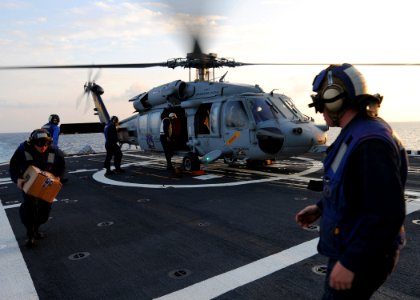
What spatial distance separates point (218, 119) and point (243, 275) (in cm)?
737

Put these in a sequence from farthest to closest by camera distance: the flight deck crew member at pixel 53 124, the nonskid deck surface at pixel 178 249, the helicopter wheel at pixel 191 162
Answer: the helicopter wheel at pixel 191 162, the flight deck crew member at pixel 53 124, the nonskid deck surface at pixel 178 249

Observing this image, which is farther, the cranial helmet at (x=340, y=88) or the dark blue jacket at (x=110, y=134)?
the dark blue jacket at (x=110, y=134)

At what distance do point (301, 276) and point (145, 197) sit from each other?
492 centimetres

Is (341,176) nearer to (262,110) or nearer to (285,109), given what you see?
(262,110)

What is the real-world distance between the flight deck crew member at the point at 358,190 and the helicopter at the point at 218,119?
7580 millimetres

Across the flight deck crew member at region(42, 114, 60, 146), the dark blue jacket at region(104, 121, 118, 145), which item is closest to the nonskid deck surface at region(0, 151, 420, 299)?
the flight deck crew member at region(42, 114, 60, 146)

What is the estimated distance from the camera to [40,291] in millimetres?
3441

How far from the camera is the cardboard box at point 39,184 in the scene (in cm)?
454

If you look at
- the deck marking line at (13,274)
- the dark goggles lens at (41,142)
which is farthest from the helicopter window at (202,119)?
the deck marking line at (13,274)

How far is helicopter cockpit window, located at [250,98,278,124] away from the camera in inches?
386

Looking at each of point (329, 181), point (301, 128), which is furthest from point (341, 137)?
point (301, 128)

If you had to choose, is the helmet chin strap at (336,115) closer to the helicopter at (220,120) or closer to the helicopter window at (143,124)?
the helicopter at (220,120)

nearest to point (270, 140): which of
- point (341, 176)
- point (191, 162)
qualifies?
point (191, 162)

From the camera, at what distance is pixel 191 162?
36.4 ft
